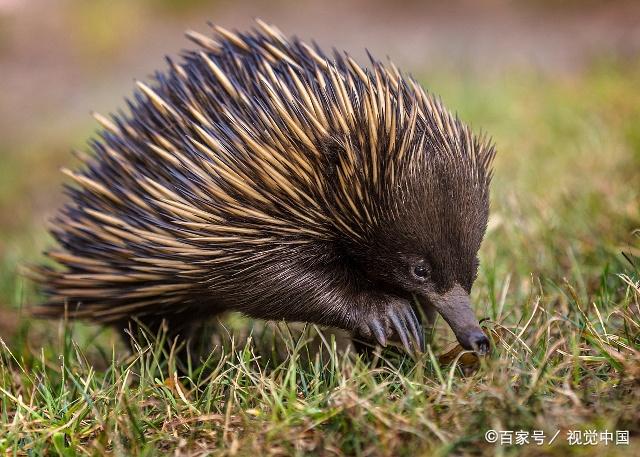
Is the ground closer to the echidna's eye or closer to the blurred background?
the blurred background

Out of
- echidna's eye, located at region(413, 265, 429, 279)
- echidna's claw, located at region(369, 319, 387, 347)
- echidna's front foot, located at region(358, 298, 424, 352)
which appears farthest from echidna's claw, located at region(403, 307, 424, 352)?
echidna's eye, located at region(413, 265, 429, 279)

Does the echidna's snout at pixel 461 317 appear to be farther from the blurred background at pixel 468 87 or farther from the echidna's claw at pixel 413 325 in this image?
the blurred background at pixel 468 87

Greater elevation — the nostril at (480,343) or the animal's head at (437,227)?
the animal's head at (437,227)

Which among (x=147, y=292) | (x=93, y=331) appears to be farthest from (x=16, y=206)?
(x=147, y=292)

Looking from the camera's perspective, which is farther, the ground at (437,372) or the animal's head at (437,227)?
the animal's head at (437,227)

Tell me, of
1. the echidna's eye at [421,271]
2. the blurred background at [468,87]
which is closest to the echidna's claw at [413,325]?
the echidna's eye at [421,271]
